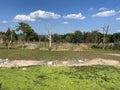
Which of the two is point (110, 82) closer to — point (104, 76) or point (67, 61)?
point (104, 76)

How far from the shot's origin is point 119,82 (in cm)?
1009

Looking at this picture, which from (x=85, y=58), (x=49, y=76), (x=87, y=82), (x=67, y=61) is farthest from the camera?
(x=85, y=58)

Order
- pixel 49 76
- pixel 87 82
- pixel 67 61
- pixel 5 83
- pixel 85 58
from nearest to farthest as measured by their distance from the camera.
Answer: pixel 5 83 < pixel 87 82 < pixel 49 76 < pixel 67 61 < pixel 85 58

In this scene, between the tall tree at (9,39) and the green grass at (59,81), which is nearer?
the green grass at (59,81)

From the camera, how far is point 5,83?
898 cm

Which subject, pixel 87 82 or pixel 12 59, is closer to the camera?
pixel 87 82

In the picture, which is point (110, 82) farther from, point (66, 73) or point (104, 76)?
point (66, 73)

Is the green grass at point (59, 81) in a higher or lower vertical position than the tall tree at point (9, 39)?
lower

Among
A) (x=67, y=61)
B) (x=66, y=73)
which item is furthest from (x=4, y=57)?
(x=66, y=73)

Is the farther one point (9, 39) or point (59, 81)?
point (9, 39)

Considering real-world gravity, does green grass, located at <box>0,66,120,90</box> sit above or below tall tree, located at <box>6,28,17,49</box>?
below

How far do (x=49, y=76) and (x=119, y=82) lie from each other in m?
2.89

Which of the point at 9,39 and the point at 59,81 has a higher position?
the point at 9,39

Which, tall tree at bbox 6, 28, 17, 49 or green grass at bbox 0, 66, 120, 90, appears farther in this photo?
tall tree at bbox 6, 28, 17, 49
